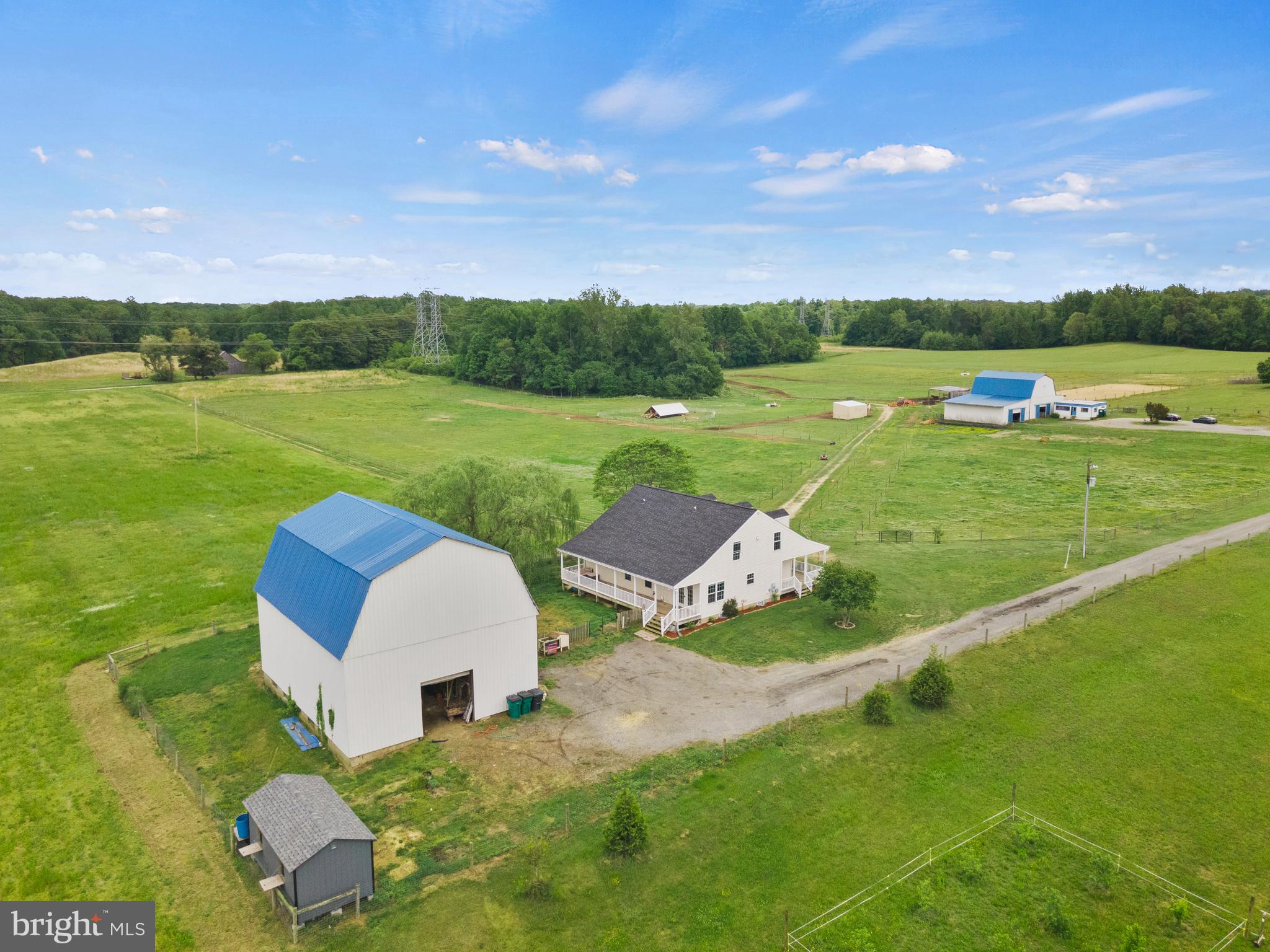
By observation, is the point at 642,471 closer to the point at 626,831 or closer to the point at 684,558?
the point at 684,558

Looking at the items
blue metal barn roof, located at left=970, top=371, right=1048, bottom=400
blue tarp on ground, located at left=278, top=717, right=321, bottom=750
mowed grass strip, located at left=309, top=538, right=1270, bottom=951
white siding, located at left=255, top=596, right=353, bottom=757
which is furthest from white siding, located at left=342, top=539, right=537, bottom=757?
blue metal barn roof, located at left=970, top=371, right=1048, bottom=400

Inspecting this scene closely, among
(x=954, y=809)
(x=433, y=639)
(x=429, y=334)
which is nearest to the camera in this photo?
(x=954, y=809)

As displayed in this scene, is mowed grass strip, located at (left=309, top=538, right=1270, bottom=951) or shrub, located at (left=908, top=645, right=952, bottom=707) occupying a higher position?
shrub, located at (left=908, top=645, right=952, bottom=707)

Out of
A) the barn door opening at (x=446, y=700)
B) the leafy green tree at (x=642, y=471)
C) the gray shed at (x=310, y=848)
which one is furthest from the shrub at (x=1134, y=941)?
the leafy green tree at (x=642, y=471)

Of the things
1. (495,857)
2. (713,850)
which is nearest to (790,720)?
(713,850)

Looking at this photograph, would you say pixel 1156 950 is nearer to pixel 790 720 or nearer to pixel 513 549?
pixel 790 720

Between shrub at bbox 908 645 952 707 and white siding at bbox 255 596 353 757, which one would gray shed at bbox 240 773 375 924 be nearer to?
white siding at bbox 255 596 353 757

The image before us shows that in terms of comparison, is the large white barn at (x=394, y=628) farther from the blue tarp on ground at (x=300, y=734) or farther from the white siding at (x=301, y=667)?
the blue tarp on ground at (x=300, y=734)

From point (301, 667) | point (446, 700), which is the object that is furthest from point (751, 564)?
point (301, 667)
